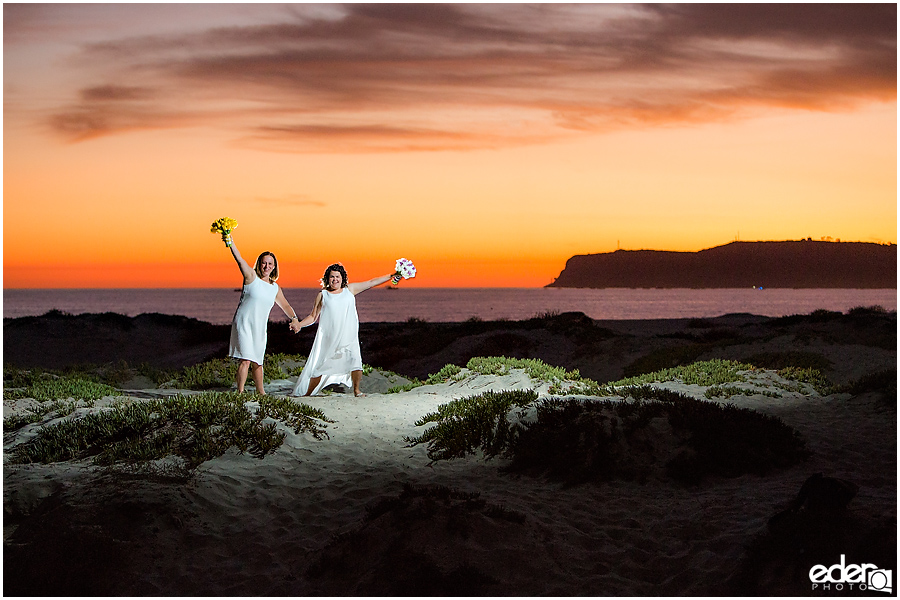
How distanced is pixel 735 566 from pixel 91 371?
54.0 feet

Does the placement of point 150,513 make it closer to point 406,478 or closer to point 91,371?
point 406,478

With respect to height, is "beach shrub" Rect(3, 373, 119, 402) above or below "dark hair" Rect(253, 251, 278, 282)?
below

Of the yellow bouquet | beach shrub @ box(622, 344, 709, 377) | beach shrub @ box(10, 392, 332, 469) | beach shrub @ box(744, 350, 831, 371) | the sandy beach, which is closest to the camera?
the sandy beach

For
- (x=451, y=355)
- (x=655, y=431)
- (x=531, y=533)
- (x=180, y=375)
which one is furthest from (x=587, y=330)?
(x=531, y=533)

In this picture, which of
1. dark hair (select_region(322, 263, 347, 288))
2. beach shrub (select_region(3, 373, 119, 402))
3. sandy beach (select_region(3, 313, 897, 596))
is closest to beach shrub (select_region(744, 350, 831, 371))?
sandy beach (select_region(3, 313, 897, 596))

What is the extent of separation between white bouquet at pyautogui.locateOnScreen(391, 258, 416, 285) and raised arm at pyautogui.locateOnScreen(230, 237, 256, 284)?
2.47 m

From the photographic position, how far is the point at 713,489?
805cm

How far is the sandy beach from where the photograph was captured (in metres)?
5.75

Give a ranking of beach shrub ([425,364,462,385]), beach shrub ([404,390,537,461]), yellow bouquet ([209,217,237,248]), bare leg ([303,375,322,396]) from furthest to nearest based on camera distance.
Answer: beach shrub ([425,364,462,385]) → bare leg ([303,375,322,396]) → yellow bouquet ([209,217,237,248]) → beach shrub ([404,390,537,461])

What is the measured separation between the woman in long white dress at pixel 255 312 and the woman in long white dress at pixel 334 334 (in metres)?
0.82

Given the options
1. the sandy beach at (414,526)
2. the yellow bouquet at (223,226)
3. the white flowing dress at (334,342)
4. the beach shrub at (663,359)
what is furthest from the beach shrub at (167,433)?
the beach shrub at (663,359)

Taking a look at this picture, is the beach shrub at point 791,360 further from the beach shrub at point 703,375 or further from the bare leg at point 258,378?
the bare leg at point 258,378

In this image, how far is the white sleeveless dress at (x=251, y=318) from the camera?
12.5 meters

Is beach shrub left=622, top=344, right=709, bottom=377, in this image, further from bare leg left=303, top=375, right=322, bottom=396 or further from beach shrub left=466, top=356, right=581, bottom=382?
bare leg left=303, top=375, right=322, bottom=396
